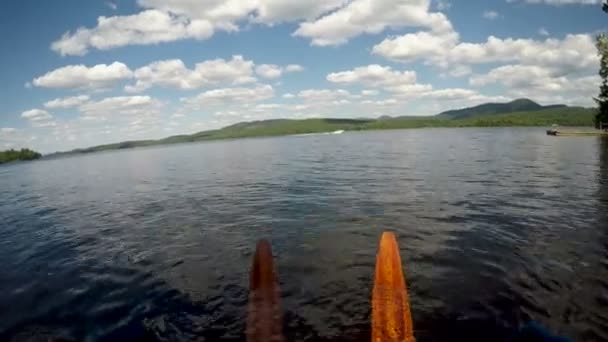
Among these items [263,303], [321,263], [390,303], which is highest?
[390,303]

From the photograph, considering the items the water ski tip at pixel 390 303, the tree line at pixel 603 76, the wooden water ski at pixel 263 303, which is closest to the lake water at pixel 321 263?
the wooden water ski at pixel 263 303

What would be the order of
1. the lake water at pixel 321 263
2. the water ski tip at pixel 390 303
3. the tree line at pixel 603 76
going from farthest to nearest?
1. the tree line at pixel 603 76
2. the lake water at pixel 321 263
3. the water ski tip at pixel 390 303

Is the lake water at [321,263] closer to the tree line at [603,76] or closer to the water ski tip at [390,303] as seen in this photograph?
the water ski tip at [390,303]

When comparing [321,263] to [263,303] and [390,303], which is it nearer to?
[263,303]

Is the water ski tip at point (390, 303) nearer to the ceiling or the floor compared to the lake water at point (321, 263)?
nearer to the ceiling

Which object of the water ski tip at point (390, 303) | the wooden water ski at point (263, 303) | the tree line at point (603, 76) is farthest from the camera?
the tree line at point (603, 76)

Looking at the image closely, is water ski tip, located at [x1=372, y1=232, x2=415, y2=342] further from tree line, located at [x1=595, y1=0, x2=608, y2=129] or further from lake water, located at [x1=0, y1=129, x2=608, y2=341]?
tree line, located at [x1=595, y1=0, x2=608, y2=129]

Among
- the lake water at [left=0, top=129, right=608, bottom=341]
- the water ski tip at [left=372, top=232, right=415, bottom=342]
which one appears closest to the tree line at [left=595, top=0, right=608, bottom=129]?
the lake water at [left=0, top=129, right=608, bottom=341]

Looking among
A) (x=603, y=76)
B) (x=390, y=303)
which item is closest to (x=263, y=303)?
(x=390, y=303)
